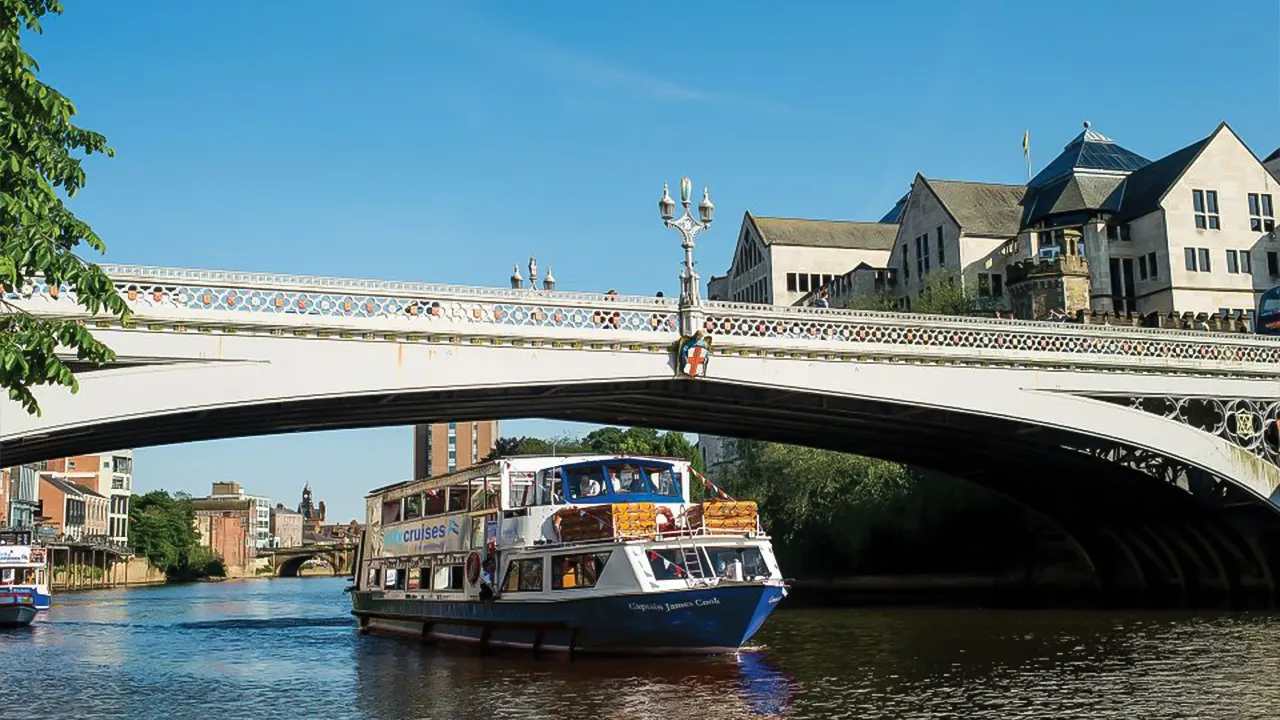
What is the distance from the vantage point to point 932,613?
45.4 meters

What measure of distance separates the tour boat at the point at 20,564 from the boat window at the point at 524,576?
77.1 feet

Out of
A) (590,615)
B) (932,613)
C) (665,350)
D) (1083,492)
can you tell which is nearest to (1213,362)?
(1083,492)

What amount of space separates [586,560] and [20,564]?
2719 cm

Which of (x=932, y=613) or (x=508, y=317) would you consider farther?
(x=932, y=613)

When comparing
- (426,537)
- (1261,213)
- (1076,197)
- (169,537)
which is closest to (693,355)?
(426,537)

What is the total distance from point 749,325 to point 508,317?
615 centimetres

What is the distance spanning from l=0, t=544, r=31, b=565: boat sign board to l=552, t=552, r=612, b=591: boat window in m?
25.7

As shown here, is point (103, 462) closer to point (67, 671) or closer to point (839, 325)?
point (67, 671)

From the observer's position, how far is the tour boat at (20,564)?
46562 mm

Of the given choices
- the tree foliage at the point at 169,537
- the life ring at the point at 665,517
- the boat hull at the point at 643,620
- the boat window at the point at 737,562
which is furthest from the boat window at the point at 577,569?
the tree foliage at the point at 169,537

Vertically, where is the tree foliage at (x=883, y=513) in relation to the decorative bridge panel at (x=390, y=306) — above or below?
below

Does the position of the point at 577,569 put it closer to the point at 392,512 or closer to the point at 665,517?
the point at 665,517

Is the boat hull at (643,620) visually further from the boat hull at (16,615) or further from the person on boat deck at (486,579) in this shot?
the boat hull at (16,615)

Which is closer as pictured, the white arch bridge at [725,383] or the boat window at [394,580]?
the white arch bridge at [725,383]
